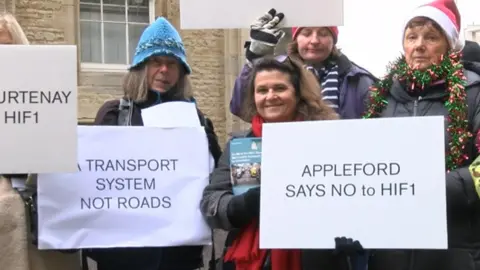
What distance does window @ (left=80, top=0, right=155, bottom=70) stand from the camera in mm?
12531

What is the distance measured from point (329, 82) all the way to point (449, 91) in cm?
76

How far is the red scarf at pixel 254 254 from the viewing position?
300cm

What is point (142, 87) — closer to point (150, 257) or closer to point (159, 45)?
point (159, 45)

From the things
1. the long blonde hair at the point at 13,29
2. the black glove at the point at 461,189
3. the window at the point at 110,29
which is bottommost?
the black glove at the point at 461,189

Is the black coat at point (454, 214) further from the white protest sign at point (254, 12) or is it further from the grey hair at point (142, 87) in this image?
the grey hair at point (142, 87)

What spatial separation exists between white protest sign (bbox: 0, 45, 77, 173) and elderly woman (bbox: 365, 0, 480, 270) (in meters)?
1.28

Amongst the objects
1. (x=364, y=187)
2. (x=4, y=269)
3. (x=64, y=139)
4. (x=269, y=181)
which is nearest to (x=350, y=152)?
(x=364, y=187)

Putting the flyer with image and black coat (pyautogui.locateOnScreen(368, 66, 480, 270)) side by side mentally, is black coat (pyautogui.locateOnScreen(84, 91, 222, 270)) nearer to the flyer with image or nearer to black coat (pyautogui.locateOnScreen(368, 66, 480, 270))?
the flyer with image

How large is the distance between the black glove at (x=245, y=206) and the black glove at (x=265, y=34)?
2.62 feet

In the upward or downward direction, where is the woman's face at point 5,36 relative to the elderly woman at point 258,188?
upward

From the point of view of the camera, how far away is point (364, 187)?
288 centimetres

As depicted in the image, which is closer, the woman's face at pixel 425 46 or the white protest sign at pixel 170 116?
the woman's face at pixel 425 46

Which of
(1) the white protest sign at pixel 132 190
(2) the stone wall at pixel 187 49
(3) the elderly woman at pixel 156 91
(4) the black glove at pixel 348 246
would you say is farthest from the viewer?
(2) the stone wall at pixel 187 49

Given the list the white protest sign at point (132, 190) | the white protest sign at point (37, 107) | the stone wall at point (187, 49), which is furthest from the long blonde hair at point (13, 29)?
the stone wall at point (187, 49)
